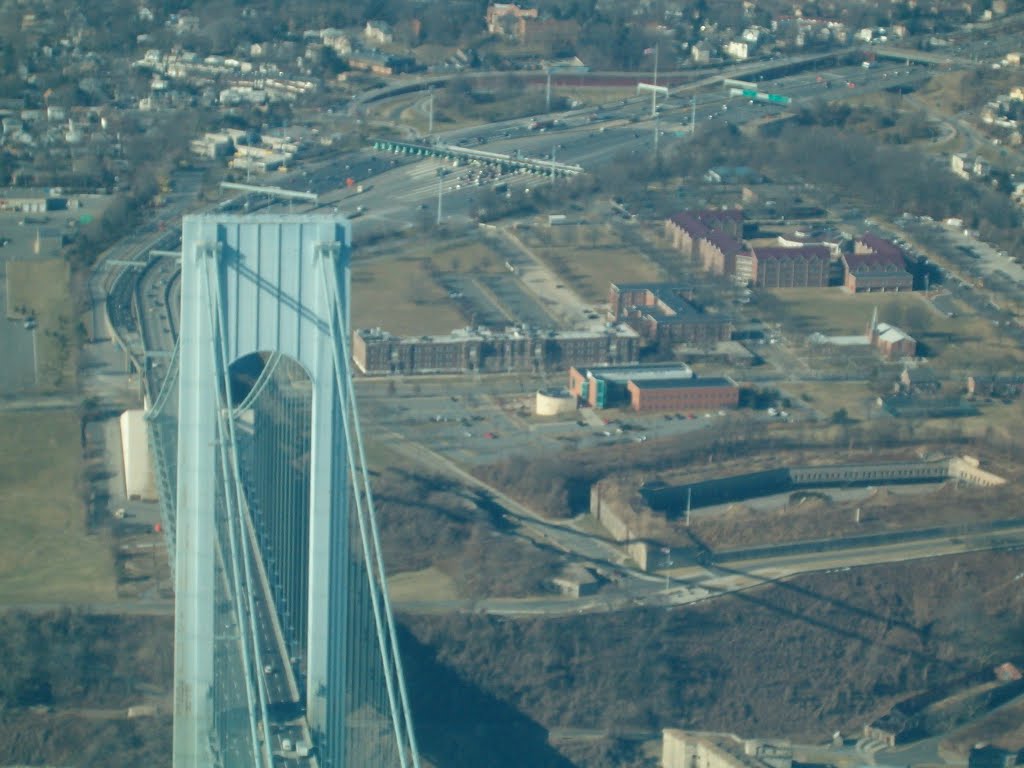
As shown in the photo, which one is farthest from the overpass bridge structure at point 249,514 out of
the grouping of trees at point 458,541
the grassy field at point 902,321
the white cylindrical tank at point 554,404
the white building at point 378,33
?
the white building at point 378,33

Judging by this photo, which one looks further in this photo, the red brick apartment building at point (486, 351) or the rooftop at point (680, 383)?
the red brick apartment building at point (486, 351)

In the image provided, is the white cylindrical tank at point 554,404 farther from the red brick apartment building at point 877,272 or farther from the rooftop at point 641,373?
the red brick apartment building at point 877,272

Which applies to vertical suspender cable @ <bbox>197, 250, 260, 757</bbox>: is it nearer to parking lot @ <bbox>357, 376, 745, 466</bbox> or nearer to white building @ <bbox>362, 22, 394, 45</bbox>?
parking lot @ <bbox>357, 376, 745, 466</bbox>

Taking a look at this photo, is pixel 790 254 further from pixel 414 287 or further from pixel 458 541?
pixel 458 541

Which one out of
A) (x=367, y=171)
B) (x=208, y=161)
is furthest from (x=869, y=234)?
(x=208, y=161)

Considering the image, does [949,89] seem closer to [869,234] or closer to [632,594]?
[869,234]

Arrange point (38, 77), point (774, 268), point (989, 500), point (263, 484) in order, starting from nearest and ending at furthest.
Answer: point (263, 484)
point (989, 500)
point (774, 268)
point (38, 77)
